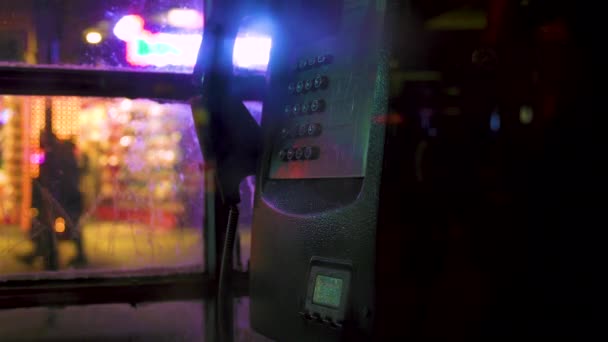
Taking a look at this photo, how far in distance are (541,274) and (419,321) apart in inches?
4.4

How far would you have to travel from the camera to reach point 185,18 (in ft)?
4.27

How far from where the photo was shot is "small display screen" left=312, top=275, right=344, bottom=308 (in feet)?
2.08

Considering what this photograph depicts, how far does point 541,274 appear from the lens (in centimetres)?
57

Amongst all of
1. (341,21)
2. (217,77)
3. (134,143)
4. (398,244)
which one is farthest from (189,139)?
(398,244)

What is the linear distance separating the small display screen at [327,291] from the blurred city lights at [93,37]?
795mm

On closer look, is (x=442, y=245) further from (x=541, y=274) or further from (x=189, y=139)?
(x=189, y=139)

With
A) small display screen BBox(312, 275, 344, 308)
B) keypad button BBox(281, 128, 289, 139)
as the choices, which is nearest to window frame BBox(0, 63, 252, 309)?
keypad button BBox(281, 128, 289, 139)

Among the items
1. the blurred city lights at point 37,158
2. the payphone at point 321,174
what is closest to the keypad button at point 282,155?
the payphone at point 321,174

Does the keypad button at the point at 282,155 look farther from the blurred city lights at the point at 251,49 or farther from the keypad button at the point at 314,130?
the blurred city lights at the point at 251,49

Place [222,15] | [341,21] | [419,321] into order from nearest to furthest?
[419,321]
[341,21]
[222,15]

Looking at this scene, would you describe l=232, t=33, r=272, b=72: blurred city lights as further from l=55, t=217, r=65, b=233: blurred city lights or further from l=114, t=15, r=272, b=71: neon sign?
l=55, t=217, r=65, b=233: blurred city lights

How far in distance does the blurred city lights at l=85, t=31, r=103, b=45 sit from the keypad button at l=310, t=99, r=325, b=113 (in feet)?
2.19

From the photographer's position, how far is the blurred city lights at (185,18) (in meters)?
1.29

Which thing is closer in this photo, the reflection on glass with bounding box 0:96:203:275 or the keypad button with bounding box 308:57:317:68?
the keypad button with bounding box 308:57:317:68
